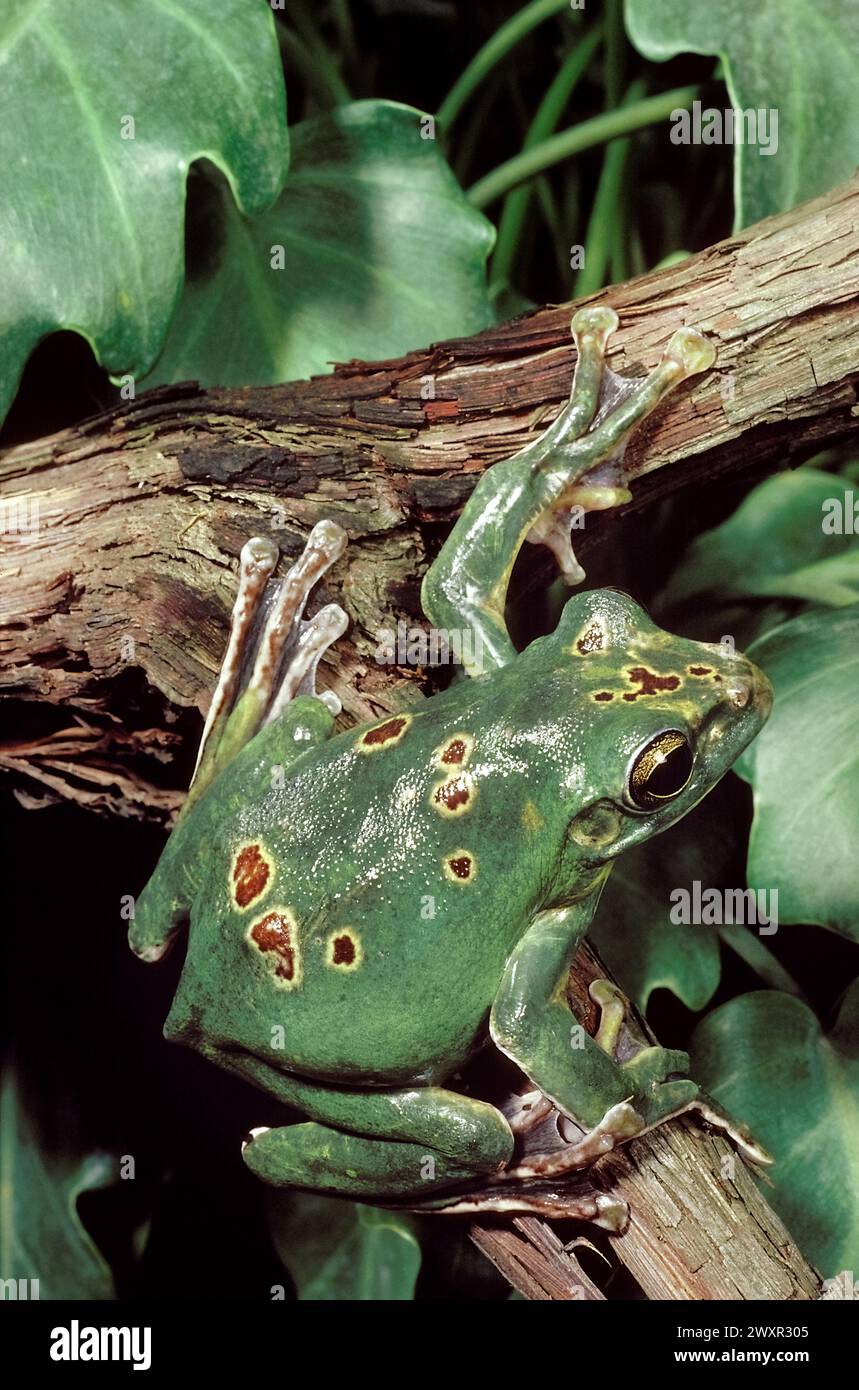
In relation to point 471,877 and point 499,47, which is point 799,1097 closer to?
point 471,877

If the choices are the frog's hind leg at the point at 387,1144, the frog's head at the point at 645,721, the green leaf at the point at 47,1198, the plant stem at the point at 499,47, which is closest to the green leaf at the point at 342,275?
the plant stem at the point at 499,47

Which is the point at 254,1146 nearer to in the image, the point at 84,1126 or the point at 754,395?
the point at 84,1126

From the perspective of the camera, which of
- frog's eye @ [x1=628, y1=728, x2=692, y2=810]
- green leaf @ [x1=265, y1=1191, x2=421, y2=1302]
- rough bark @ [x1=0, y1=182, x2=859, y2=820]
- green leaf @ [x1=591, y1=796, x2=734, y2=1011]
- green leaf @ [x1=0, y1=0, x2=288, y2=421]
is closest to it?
frog's eye @ [x1=628, y1=728, x2=692, y2=810]

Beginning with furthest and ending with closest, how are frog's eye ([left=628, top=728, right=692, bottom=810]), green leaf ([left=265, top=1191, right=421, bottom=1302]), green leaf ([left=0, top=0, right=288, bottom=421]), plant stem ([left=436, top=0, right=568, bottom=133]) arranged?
plant stem ([left=436, top=0, right=568, bottom=133]) < green leaf ([left=265, top=1191, right=421, bottom=1302]) < green leaf ([left=0, top=0, right=288, bottom=421]) < frog's eye ([left=628, top=728, right=692, bottom=810])

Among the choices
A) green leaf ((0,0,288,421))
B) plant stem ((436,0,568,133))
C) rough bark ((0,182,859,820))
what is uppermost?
plant stem ((436,0,568,133))

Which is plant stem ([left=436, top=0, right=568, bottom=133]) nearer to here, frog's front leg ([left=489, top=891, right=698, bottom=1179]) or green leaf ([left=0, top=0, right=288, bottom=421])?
green leaf ([left=0, top=0, right=288, bottom=421])

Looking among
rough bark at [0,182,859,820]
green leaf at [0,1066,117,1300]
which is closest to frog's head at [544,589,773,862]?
rough bark at [0,182,859,820]

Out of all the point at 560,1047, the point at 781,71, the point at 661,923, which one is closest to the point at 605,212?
the point at 781,71
